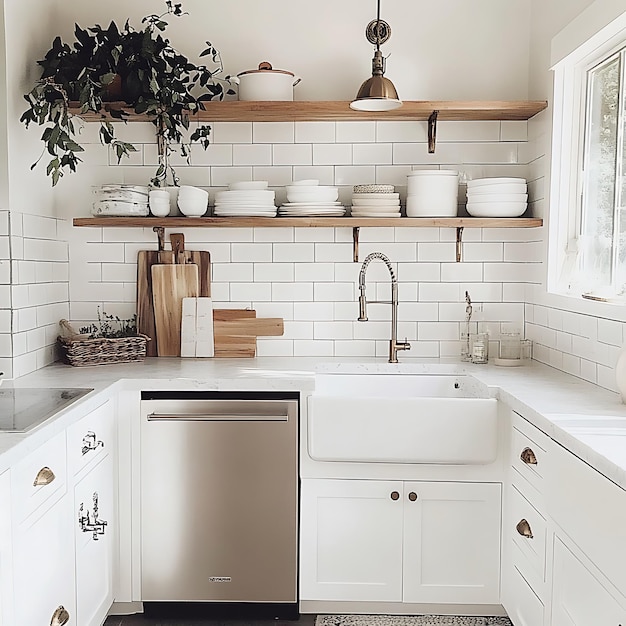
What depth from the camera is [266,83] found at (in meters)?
3.30

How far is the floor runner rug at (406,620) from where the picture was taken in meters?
2.97

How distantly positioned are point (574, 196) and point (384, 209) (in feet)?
2.50

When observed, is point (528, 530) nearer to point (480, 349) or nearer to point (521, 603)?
point (521, 603)

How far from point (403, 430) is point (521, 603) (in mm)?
683

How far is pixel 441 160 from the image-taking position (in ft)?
11.7

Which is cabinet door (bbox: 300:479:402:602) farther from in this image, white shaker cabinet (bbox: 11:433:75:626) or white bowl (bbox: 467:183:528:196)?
white bowl (bbox: 467:183:528:196)

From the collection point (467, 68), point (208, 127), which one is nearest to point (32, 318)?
point (208, 127)

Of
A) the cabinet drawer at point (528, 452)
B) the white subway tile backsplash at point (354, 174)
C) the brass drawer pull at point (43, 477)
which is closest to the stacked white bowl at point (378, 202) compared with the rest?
the white subway tile backsplash at point (354, 174)

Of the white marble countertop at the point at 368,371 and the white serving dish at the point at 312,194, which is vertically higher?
the white serving dish at the point at 312,194

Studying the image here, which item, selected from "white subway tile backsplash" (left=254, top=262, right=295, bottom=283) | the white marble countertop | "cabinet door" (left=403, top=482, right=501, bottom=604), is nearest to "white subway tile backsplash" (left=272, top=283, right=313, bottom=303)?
"white subway tile backsplash" (left=254, top=262, right=295, bottom=283)

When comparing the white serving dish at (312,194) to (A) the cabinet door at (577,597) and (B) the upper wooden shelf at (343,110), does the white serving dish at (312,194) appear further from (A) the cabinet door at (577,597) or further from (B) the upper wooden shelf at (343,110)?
(A) the cabinet door at (577,597)

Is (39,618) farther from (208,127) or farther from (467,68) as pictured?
(467,68)

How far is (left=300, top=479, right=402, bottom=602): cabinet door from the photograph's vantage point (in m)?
2.93

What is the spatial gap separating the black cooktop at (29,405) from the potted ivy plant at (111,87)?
0.82m
